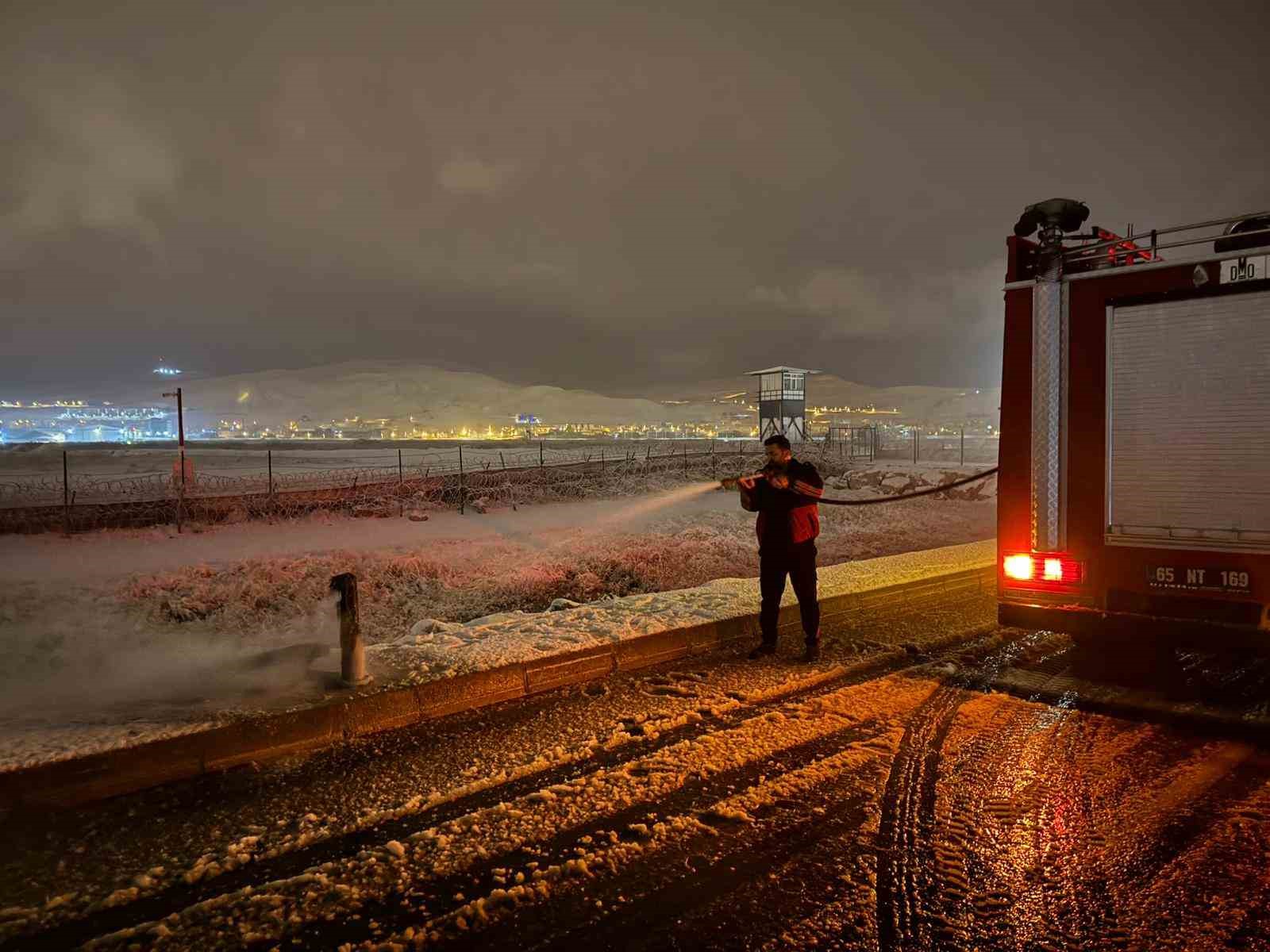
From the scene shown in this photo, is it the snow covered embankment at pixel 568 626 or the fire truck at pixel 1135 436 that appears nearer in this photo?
the fire truck at pixel 1135 436

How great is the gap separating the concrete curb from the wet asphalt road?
0.55ft

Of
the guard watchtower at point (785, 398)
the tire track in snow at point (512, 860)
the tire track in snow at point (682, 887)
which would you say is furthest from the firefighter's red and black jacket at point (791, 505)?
the guard watchtower at point (785, 398)

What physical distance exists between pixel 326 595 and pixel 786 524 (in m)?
7.81

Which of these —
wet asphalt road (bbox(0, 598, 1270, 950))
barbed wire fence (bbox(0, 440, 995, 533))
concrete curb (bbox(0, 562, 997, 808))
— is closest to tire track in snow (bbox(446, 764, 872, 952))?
wet asphalt road (bbox(0, 598, 1270, 950))

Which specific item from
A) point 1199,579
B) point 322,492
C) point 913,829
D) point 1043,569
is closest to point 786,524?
point 1043,569

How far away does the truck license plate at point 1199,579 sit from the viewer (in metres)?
4.90

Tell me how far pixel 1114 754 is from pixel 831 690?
6.20 feet

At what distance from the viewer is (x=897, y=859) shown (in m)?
3.43

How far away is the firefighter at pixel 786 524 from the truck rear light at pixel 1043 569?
4.95 ft

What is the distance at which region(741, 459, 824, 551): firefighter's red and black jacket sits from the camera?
21.2 feet

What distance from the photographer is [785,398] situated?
57.0 m

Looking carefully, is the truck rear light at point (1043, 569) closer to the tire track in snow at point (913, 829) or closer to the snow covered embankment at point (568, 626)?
the tire track in snow at point (913, 829)

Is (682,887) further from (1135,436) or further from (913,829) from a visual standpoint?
(1135,436)

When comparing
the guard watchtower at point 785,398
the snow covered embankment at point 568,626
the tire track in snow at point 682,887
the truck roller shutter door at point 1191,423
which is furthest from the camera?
the guard watchtower at point 785,398
